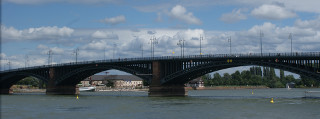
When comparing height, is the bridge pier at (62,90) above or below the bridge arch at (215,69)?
below

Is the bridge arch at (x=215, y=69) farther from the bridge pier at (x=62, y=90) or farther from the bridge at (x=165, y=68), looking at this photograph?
the bridge pier at (x=62, y=90)

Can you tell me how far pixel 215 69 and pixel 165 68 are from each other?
12.9m

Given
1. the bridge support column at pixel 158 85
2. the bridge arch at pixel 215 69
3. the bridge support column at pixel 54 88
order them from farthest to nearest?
the bridge support column at pixel 54 88 < the bridge support column at pixel 158 85 < the bridge arch at pixel 215 69

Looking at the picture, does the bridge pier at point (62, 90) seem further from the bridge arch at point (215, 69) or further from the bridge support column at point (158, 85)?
the bridge arch at point (215, 69)

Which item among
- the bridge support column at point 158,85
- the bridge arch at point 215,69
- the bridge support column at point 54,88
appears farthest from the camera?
the bridge support column at point 54,88

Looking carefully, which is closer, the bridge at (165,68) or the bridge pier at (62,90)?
the bridge at (165,68)

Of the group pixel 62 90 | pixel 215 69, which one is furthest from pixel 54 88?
pixel 215 69

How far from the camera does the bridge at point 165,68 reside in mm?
94950

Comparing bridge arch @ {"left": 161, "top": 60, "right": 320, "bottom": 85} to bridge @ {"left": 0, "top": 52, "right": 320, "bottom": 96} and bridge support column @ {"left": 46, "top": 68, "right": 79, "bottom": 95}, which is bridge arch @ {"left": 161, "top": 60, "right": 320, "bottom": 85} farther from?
bridge support column @ {"left": 46, "top": 68, "right": 79, "bottom": 95}

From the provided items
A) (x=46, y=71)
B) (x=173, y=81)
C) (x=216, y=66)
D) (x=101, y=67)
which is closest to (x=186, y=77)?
(x=173, y=81)

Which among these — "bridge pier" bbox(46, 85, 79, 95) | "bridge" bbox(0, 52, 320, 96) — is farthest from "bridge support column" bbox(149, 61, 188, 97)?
"bridge pier" bbox(46, 85, 79, 95)

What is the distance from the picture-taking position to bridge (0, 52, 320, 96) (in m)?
94.9

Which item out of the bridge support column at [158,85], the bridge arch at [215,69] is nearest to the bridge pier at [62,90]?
the bridge support column at [158,85]

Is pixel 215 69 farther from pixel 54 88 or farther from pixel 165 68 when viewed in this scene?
pixel 54 88
